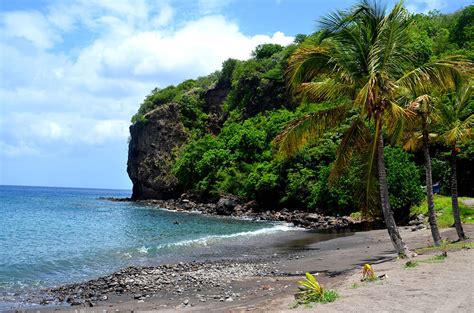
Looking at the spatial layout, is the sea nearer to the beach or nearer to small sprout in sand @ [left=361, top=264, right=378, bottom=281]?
the beach

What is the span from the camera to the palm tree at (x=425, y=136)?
1470cm

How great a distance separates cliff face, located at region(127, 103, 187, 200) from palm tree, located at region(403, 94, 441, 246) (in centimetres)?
6297

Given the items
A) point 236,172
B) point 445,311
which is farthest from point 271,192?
point 445,311

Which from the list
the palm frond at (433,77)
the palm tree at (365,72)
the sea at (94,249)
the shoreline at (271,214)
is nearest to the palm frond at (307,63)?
the palm tree at (365,72)

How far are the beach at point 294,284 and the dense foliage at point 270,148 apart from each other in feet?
12.3

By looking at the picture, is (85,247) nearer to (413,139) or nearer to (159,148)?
(413,139)

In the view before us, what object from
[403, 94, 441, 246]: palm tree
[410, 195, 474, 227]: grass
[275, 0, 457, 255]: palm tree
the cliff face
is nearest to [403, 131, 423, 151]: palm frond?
[403, 94, 441, 246]: palm tree

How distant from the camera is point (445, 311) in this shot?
24.9ft

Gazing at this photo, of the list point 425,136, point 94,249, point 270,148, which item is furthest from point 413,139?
point 270,148

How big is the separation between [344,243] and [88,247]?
14730 mm

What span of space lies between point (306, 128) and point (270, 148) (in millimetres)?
41357

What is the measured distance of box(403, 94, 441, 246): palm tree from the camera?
14.7 m

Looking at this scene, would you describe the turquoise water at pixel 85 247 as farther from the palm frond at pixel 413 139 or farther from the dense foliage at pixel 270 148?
the palm frond at pixel 413 139

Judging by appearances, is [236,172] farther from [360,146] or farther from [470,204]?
[360,146]
